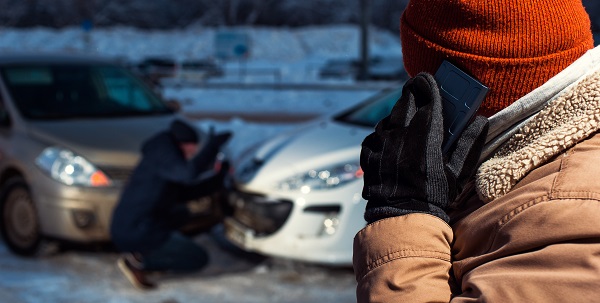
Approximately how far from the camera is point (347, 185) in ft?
15.8

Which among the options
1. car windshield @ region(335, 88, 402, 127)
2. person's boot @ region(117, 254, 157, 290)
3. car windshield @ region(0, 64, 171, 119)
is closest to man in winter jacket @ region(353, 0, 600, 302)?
person's boot @ region(117, 254, 157, 290)

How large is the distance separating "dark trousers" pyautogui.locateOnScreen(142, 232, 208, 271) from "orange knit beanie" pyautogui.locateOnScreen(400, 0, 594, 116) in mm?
4035

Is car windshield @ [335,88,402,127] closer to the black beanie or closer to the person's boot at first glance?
the black beanie

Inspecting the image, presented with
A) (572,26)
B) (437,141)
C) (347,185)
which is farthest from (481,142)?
(347,185)

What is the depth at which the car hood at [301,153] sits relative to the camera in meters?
4.96

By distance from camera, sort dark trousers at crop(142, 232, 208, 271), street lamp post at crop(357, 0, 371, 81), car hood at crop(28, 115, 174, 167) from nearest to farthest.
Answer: dark trousers at crop(142, 232, 208, 271) → car hood at crop(28, 115, 174, 167) → street lamp post at crop(357, 0, 371, 81)

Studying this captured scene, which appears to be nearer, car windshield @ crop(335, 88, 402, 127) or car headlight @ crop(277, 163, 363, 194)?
car headlight @ crop(277, 163, 363, 194)

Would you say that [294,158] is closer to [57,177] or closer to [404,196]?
[57,177]

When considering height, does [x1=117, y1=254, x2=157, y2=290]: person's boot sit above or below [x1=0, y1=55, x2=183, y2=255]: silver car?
below

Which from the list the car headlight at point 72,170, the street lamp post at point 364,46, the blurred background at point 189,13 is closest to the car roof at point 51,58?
the car headlight at point 72,170

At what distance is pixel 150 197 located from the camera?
5.11 metres

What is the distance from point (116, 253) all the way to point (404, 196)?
469 centimetres

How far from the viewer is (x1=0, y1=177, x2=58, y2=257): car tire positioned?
5664 millimetres

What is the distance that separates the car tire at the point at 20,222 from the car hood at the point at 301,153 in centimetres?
157
